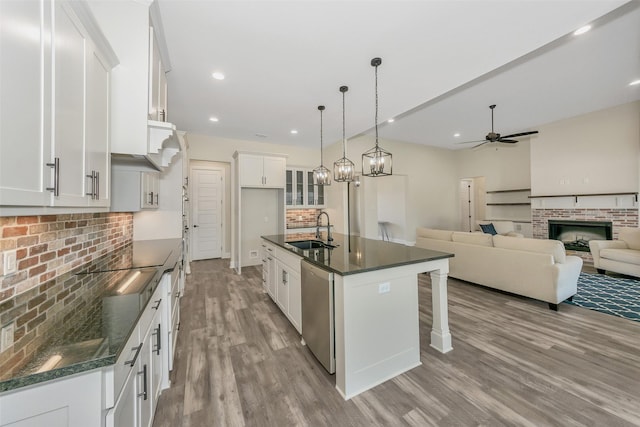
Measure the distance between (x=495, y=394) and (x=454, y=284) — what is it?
8.30ft

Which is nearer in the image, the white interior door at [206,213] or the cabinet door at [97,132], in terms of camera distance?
the cabinet door at [97,132]

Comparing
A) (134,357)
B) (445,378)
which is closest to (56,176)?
(134,357)

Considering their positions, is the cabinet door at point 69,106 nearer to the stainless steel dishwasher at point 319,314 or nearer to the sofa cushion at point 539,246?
the stainless steel dishwasher at point 319,314

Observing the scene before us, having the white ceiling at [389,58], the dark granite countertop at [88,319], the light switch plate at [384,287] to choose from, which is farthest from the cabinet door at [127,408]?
the white ceiling at [389,58]

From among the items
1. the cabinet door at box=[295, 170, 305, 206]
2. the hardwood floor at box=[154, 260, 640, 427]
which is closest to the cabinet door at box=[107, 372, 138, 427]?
the hardwood floor at box=[154, 260, 640, 427]

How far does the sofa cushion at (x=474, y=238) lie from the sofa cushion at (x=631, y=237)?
283 cm

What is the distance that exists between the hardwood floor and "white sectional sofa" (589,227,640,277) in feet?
6.71

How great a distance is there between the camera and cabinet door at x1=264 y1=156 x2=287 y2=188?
5.12m

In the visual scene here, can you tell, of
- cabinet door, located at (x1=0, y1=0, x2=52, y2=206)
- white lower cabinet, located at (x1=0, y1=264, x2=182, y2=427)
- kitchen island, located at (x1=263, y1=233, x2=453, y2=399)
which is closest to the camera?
white lower cabinet, located at (x1=0, y1=264, x2=182, y2=427)

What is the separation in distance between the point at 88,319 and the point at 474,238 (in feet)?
14.6

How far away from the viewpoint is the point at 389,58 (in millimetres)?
2623

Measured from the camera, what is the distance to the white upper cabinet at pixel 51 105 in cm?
83

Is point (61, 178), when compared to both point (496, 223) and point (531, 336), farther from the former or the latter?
point (496, 223)

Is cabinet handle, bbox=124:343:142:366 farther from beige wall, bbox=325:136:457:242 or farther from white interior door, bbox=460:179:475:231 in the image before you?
white interior door, bbox=460:179:475:231
